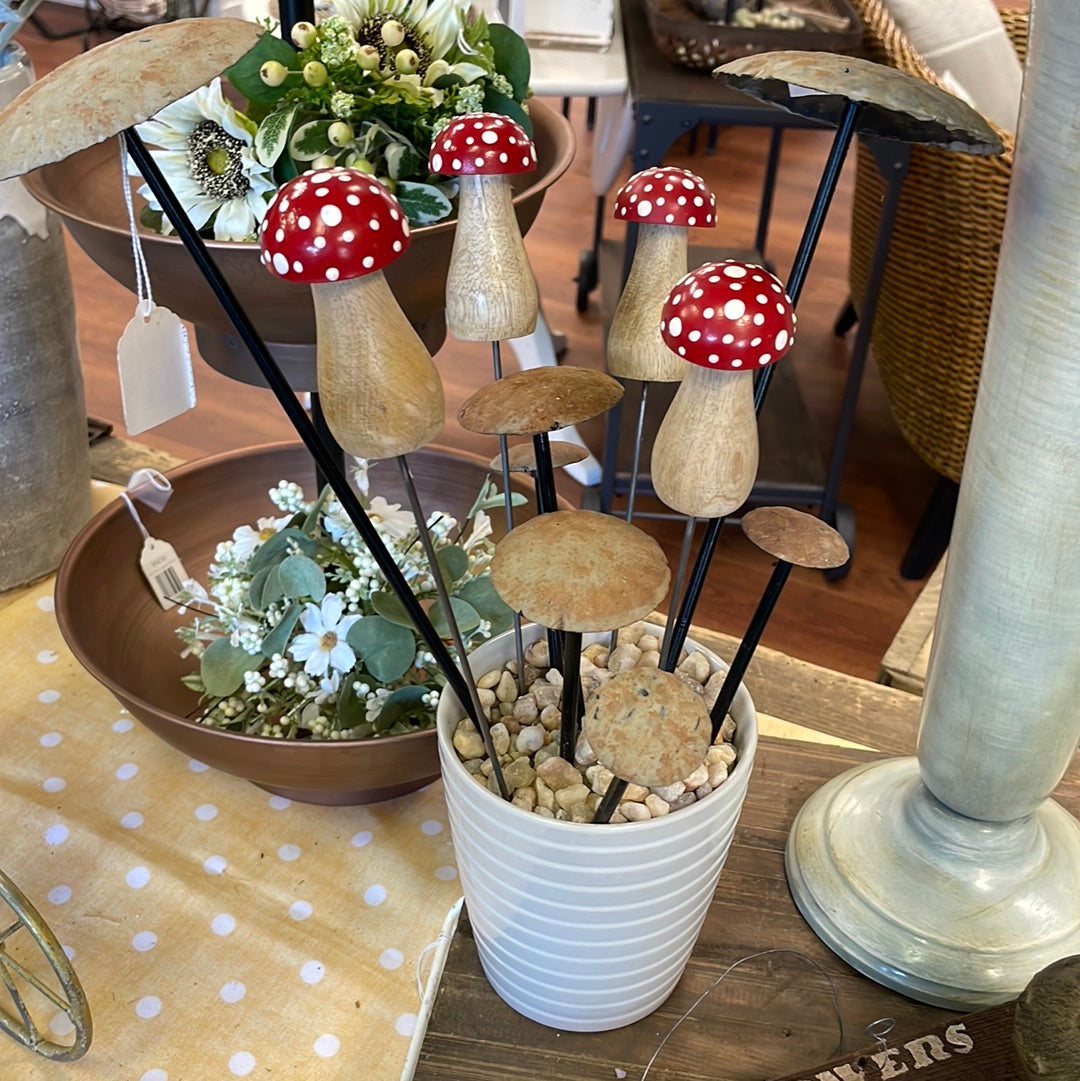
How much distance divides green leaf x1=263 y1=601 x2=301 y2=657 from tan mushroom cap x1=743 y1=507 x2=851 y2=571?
296mm

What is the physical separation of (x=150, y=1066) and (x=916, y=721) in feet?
1.64

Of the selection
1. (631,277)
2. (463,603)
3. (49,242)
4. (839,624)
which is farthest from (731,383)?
(839,624)

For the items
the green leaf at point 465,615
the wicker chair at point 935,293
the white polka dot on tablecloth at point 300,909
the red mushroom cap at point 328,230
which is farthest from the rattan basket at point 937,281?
the red mushroom cap at point 328,230

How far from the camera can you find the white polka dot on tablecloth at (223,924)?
0.60 m

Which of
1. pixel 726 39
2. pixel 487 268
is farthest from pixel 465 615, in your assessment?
pixel 726 39

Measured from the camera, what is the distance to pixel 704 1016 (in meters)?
0.52

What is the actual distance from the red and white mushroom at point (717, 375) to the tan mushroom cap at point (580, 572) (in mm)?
26

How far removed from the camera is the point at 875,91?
1.17ft

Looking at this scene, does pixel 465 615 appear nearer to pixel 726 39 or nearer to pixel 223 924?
pixel 223 924

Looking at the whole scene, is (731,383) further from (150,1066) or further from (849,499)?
(849,499)

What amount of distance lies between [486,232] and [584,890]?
0.82 feet

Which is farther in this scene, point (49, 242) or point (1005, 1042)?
point (49, 242)

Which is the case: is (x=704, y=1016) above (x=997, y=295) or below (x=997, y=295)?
below

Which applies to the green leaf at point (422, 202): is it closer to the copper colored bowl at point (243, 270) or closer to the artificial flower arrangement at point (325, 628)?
the copper colored bowl at point (243, 270)
